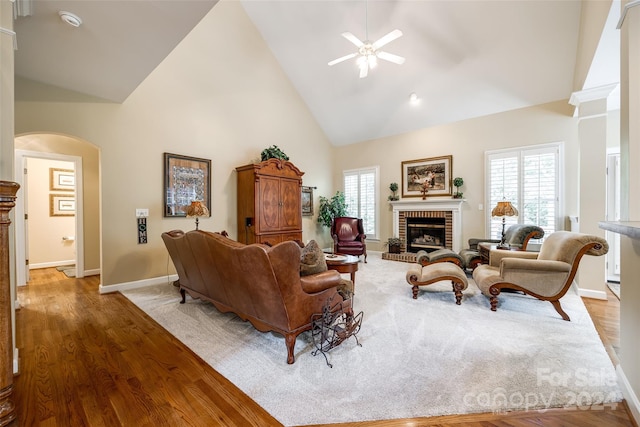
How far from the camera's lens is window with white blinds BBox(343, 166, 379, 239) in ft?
24.1

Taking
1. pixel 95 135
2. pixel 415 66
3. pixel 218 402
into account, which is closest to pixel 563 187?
pixel 415 66

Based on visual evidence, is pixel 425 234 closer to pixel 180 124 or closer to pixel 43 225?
pixel 180 124

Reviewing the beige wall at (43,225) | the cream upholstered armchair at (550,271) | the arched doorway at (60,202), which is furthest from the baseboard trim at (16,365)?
the beige wall at (43,225)

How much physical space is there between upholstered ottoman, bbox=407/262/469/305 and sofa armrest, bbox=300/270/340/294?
1634mm

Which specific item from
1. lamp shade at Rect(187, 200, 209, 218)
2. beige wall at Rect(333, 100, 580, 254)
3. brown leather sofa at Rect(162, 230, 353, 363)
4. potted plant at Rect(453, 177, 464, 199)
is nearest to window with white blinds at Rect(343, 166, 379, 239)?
beige wall at Rect(333, 100, 580, 254)

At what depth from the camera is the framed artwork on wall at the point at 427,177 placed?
243 inches

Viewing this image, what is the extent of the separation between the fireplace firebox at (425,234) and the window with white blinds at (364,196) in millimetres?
916

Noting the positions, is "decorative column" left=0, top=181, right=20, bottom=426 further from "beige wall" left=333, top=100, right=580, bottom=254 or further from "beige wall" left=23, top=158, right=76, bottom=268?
"beige wall" left=333, top=100, right=580, bottom=254

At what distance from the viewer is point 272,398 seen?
5.71 ft

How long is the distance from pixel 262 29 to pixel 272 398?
6601 mm

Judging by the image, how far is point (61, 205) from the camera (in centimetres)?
586

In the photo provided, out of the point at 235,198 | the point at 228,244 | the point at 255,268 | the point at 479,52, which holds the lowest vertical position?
the point at 255,268

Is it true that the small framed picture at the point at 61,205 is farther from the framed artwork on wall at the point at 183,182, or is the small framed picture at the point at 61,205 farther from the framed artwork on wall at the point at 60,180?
the framed artwork on wall at the point at 183,182

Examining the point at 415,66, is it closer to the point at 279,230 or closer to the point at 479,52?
the point at 479,52
